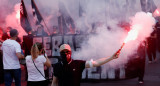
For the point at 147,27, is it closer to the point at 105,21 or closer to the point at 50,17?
the point at 105,21

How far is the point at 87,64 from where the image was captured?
355cm

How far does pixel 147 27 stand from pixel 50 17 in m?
6.03

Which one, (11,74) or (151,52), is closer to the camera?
(11,74)

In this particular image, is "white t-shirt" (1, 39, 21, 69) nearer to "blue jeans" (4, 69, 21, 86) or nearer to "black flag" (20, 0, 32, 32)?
"blue jeans" (4, 69, 21, 86)

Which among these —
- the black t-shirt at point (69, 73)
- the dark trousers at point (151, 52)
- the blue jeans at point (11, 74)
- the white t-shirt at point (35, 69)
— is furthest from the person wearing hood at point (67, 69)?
the dark trousers at point (151, 52)

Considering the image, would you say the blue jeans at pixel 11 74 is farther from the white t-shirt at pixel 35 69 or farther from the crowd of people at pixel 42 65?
the white t-shirt at pixel 35 69

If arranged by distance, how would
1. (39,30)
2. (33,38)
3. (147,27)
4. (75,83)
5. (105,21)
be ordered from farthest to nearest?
(39,30), (33,38), (105,21), (147,27), (75,83)

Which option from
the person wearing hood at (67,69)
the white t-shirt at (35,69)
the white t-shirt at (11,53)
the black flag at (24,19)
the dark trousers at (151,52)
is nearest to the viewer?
the person wearing hood at (67,69)

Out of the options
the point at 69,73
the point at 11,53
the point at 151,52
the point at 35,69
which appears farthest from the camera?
the point at 151,52

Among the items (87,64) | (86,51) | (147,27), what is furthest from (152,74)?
(87,64)

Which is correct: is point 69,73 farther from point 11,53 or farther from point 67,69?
point 11,53

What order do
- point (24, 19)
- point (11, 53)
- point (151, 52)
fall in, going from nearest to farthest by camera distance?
point (11, 53) → point (24, 19) → point (151, 52)

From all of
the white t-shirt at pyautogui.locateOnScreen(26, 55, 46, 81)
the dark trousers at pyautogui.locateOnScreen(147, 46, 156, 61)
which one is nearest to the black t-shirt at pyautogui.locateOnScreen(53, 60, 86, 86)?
the white t-shirt at pyautogui.locateOnScreen(26, 55, 46, 81)

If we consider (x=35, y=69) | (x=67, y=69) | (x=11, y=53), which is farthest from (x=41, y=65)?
(x=11, y=53)
